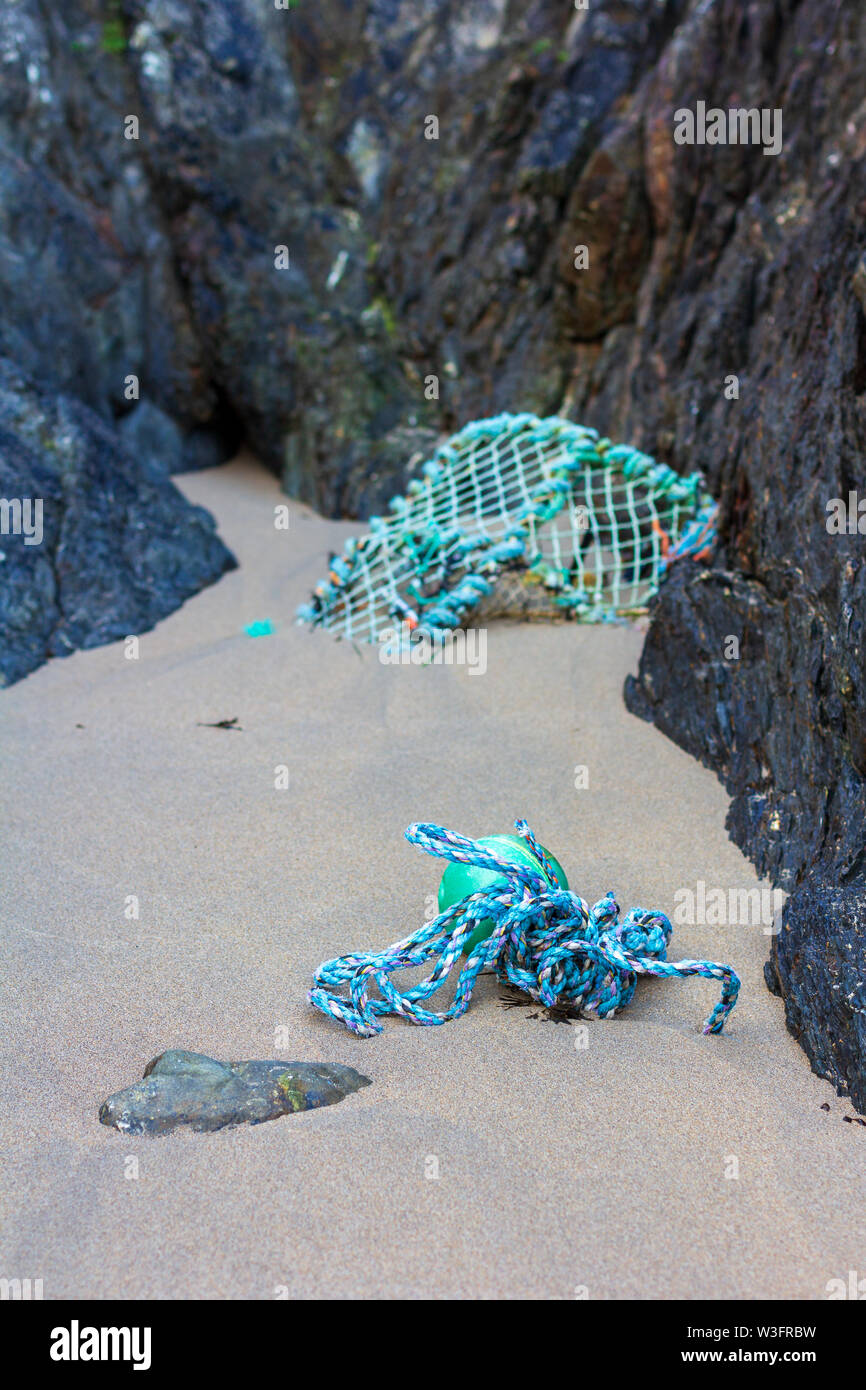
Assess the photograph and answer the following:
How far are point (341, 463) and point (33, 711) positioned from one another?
14.2ft

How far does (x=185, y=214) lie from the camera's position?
28.6 ft

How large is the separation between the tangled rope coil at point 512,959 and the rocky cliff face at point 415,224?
1.94 metres

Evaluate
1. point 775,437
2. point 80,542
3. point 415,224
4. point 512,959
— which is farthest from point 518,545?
point 415,224

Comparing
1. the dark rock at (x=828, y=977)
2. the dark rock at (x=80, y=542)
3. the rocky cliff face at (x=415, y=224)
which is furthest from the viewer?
the rocky cliff face at (x=415, y=224)

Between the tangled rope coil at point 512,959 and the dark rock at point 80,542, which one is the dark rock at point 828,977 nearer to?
the tangled rope coil at point 512,959

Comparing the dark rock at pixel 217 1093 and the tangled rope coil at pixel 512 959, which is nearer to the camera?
the dark rock at pixel 217 1093

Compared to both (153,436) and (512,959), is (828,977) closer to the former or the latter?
(512,959)

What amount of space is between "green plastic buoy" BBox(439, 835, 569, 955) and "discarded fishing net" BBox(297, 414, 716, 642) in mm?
2299

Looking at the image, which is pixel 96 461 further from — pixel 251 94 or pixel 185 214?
pixel 251 94

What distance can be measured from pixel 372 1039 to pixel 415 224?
8.16 m

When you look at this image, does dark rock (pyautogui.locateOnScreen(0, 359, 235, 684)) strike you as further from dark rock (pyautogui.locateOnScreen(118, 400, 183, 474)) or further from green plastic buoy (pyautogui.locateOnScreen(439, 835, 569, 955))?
green plastic buoy (pyautogui.locateOnScreen(439, 835, 569, 955))

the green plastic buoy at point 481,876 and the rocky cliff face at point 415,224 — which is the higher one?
the rocky cliff face at point 415,224

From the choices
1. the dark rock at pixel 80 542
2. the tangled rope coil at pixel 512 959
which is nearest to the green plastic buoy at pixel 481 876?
the tangled rope coil at pixel 512 959

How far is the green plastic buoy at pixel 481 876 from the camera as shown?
2467mm
